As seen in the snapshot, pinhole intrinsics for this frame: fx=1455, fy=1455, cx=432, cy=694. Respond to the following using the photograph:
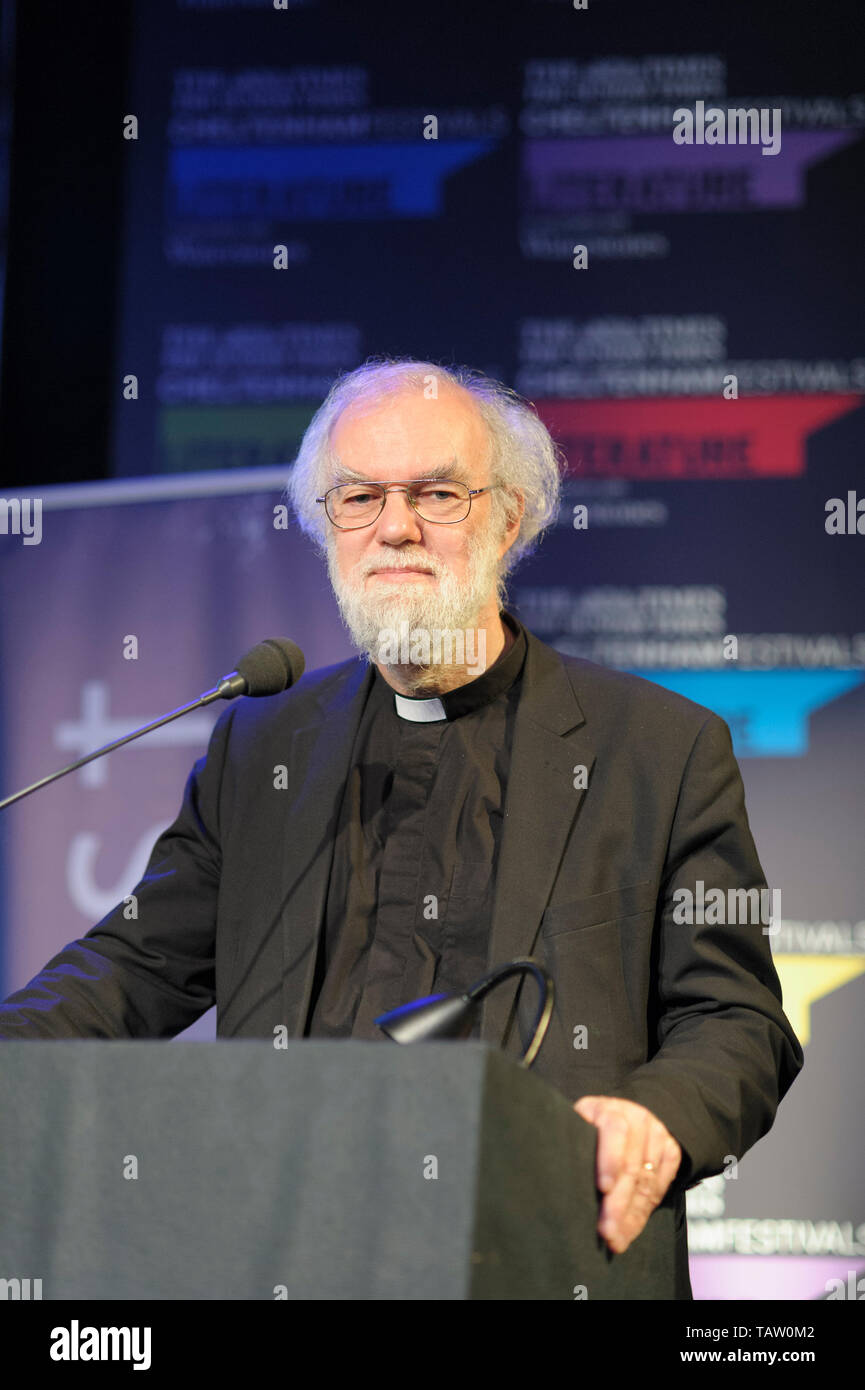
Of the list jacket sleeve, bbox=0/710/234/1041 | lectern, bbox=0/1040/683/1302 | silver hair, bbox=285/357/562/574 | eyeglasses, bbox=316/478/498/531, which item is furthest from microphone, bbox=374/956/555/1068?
silver hair, bbox=285/357/562/574

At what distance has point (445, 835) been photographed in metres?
2.46

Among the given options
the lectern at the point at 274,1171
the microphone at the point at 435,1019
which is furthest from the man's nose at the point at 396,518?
the lectern at the point at 274,1171

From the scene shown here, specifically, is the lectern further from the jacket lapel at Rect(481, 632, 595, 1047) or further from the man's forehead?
the man's forehead

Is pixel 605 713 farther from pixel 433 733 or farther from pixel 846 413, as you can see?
pixel 846 413

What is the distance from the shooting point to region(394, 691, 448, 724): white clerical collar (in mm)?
2631

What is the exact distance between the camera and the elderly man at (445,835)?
2160 millimetres

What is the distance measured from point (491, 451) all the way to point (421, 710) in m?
0.50

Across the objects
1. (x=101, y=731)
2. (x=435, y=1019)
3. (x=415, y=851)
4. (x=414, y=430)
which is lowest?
(x=435, y=1019)

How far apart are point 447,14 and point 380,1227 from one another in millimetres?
3364

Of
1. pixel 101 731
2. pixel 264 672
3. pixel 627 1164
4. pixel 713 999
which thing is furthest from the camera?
pixel 101 731

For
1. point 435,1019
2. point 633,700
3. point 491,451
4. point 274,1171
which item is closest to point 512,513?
A: point 491,451

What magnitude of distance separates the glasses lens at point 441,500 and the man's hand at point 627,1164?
3.98 ft

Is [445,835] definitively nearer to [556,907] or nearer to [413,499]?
[556,907]

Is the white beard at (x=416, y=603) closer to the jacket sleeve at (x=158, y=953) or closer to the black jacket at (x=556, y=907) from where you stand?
the black jacket at (x=556, y=907)
